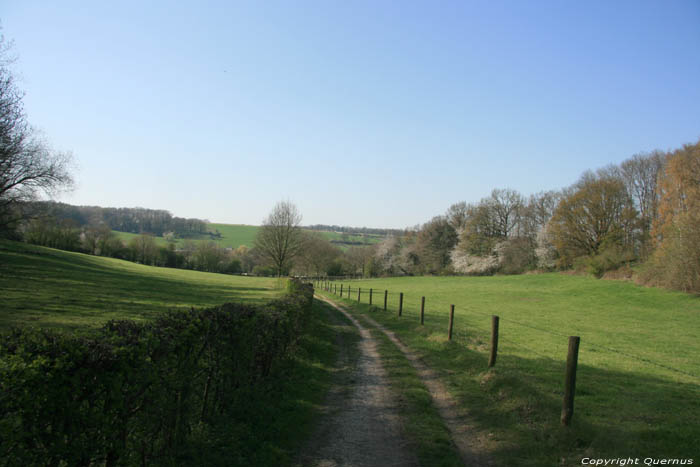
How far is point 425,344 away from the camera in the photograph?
13766mm

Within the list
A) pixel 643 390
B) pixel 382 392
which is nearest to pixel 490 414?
pixel 382 392

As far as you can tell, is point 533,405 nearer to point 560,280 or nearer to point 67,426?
point 67,426

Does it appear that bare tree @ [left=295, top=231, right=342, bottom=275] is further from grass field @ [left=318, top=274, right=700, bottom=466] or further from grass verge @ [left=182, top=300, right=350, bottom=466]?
grass verge @ [left=182, top=300, right=350, bottom=466]

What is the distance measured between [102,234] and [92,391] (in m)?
84.6

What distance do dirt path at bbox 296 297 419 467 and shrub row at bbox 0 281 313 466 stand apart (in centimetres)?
171

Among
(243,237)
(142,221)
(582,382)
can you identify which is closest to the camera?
(582,382)

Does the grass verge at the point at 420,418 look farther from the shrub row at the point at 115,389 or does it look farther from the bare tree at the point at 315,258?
the bare tree at the point at 315,258

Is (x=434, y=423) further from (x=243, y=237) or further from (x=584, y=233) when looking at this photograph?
(x=243, y=237)

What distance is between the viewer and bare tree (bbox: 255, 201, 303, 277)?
64875mm

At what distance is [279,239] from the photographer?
6531 centimetres

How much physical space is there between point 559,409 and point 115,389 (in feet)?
22.8

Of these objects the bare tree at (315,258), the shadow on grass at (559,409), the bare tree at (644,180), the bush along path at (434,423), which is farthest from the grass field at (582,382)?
the bare tree at (315,258)

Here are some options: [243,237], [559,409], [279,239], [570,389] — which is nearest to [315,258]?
[279,239]

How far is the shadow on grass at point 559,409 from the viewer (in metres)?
5.53
